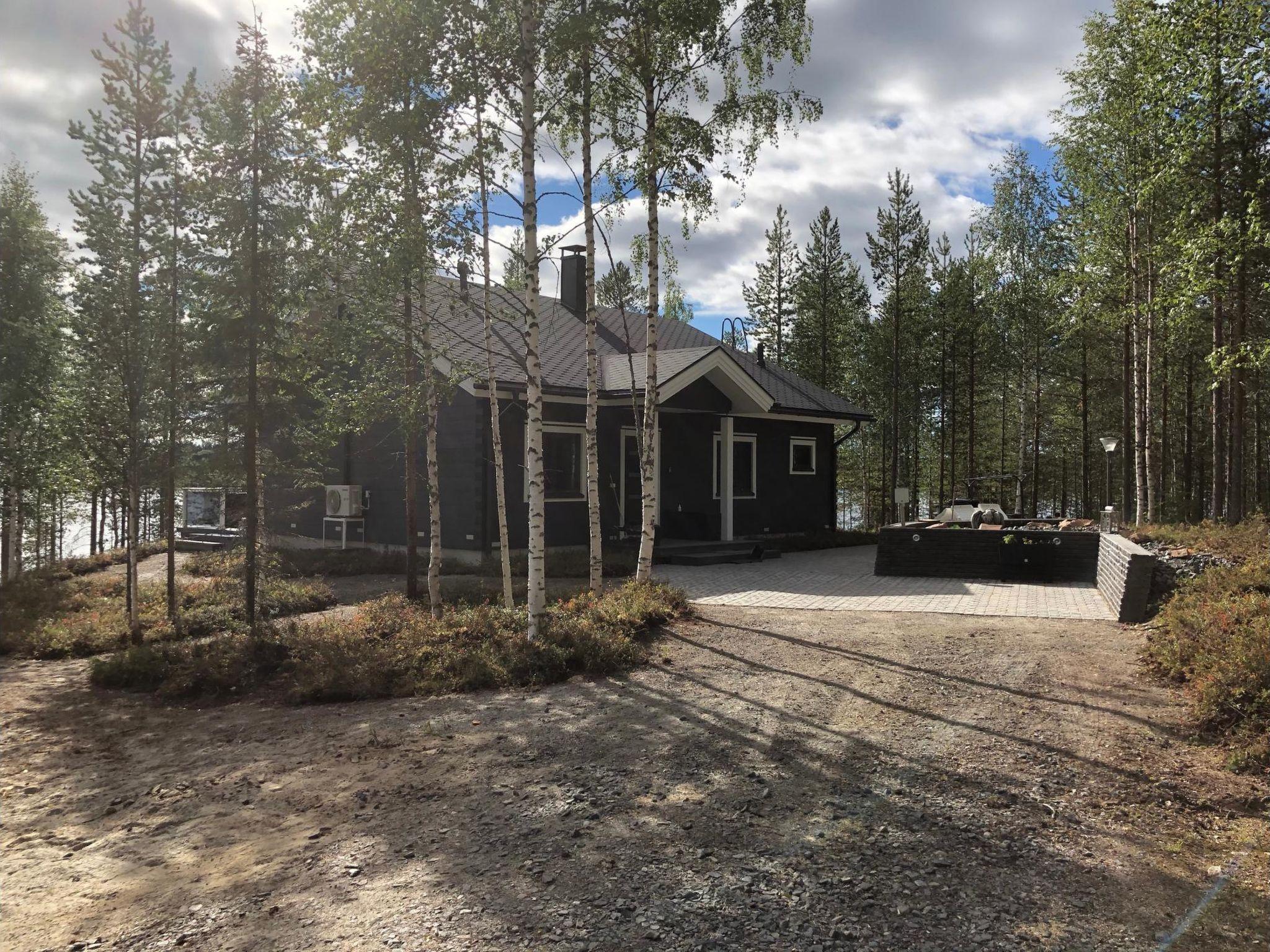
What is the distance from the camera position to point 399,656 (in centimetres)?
738

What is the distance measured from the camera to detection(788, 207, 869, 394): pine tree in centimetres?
3120

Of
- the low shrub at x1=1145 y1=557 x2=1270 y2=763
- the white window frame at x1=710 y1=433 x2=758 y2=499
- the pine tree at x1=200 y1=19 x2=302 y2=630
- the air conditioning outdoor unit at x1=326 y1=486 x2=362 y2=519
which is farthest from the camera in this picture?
the white window frame at x1=710 y1=433 x2=758 y2=499

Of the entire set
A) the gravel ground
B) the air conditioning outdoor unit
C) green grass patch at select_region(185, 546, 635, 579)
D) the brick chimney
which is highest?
the brick chimney

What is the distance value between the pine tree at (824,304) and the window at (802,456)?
11220mm

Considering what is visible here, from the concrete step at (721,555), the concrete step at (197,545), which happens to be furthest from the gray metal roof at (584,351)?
the concrete step at (197,545)

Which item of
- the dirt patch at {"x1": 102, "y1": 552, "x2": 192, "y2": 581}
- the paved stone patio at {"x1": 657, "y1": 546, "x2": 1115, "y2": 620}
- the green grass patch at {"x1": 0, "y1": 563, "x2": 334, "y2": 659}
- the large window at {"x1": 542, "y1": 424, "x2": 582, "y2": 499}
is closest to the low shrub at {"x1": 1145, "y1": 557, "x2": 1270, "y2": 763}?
the paved stone patio at {"x1": 657, "y1": 546, "x2": 1115, "y2": 620}

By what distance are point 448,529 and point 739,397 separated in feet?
21.6

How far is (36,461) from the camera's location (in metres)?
15.8

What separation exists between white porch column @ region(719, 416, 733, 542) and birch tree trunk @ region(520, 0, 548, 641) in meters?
9.54

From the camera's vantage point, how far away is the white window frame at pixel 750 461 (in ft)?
59.0

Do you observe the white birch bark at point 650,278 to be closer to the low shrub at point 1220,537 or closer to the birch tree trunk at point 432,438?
the birch tree trunk at point 432,438

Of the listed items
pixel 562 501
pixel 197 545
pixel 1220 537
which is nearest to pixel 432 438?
pixel 562 501

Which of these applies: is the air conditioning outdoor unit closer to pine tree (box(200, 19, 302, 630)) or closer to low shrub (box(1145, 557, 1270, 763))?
pine tree (box(200, 19, 302, 630))

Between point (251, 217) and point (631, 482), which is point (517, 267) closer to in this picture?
point (631, 482)
